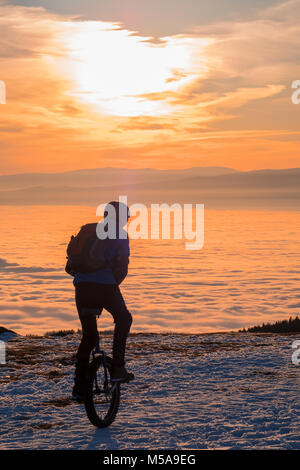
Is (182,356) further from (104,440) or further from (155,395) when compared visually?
(104,440)

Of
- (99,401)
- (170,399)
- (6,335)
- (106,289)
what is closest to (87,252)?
(106,289)

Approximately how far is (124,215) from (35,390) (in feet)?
12.2

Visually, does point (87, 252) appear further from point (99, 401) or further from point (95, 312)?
point (99, 401)

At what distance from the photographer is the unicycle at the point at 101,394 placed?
299 inches

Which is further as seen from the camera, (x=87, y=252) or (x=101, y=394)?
(x=101, y=394)

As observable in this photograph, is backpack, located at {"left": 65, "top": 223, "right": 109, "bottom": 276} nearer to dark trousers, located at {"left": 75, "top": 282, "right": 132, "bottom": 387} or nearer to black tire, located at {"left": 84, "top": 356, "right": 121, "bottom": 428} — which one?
dark trousers, located at {"left": 75, "top": 282, "right": 132, "bottom": 387}

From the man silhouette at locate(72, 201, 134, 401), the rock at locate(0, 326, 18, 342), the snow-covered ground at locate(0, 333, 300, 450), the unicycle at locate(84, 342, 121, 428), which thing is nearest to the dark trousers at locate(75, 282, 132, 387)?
the man silhouette at locate(72, 201, 134, 401)

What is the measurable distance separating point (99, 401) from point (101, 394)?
178mm

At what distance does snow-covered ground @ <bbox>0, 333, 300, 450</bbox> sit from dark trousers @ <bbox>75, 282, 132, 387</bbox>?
0.83m

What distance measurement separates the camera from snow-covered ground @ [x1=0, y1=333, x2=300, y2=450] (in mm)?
7438

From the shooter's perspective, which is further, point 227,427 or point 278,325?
point 278,325

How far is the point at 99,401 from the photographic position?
315 inches
